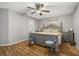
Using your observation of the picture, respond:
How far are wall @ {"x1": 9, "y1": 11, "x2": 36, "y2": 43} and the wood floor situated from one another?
0.38 ft

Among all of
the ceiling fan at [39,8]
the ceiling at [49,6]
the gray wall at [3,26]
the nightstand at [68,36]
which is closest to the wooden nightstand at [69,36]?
the nightstand at [68,36]

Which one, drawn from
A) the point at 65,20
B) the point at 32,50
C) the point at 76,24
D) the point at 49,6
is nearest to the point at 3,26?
the point at 32,50

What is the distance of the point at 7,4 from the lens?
1.79 metres

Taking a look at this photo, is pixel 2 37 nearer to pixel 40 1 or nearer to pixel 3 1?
pixel 3 1

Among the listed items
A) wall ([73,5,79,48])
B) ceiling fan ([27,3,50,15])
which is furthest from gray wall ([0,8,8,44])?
wall ([73,5,79,48])

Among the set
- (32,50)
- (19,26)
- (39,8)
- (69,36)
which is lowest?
(32,50)

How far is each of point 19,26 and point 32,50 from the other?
17.6 inches

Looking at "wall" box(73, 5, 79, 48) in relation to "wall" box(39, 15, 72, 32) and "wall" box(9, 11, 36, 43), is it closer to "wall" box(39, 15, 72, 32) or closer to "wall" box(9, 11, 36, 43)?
"wall" box(39, 15, 72, 32)

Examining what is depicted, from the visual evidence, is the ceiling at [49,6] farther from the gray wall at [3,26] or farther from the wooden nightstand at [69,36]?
the wooden nightstand at [69,36]

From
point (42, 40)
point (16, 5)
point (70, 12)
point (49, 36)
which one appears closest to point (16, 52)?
point (42, 40)

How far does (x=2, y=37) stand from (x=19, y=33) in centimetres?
28

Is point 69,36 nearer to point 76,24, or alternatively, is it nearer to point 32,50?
point 76,24

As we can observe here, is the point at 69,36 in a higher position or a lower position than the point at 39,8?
lower

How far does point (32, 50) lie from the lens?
181 cm
